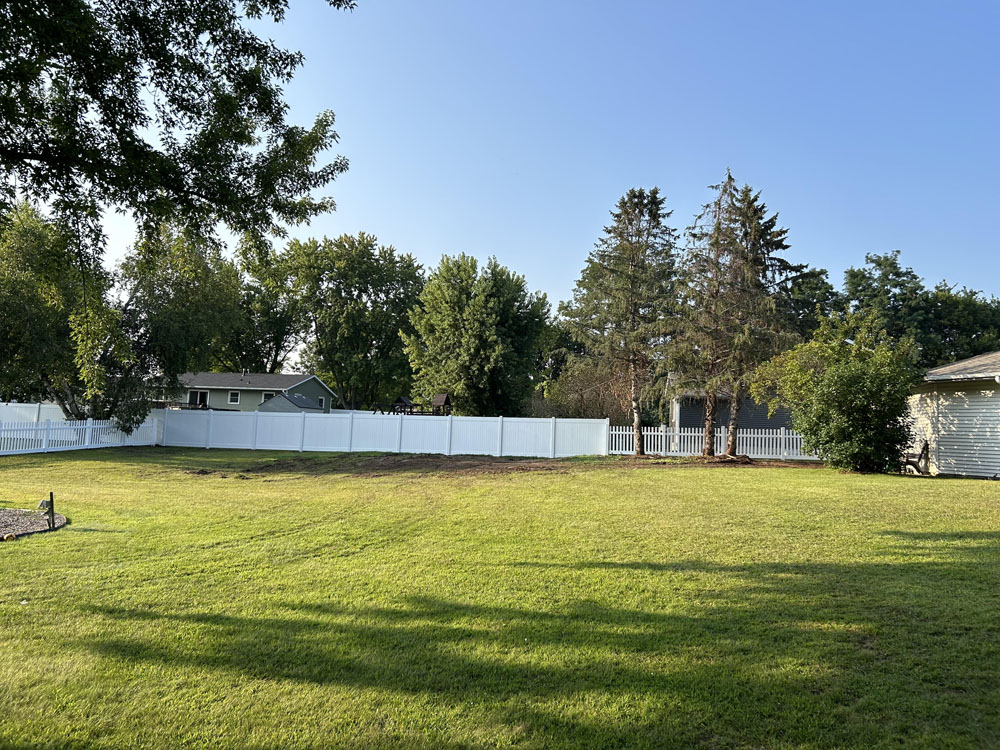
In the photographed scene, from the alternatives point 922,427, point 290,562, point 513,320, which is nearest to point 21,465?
point 290,562

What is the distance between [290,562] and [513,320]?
25.3 metres

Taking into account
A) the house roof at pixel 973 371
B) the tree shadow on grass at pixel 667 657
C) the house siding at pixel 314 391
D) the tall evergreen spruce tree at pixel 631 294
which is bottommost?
the tree shadow on grass at pixel 667 657

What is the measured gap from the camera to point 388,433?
20.8m

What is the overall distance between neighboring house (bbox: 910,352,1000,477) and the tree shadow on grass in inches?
465

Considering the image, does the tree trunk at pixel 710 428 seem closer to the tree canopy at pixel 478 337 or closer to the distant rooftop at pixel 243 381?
the tree canopy at pixel 478 337

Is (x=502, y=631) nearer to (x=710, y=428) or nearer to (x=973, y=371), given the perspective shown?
(x=973, y=371)

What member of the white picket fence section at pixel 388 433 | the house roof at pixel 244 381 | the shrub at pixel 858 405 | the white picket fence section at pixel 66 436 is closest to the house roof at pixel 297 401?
the house roof at pixel 244 381

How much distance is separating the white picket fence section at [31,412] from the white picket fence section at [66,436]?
4.38 metres

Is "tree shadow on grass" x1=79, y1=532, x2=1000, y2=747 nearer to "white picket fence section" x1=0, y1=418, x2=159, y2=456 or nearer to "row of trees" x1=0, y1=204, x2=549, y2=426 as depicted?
"row of trees" x1=0, y1=204, x2=549, y2=426

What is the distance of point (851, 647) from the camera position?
3557 mm

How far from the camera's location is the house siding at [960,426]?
1399 centimetres

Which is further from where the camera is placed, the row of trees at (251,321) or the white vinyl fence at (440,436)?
the white vinyl fence at (440,436)

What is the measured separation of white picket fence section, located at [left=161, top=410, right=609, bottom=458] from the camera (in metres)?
20.0

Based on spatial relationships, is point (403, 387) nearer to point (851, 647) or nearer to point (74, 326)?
point (74, 326)
